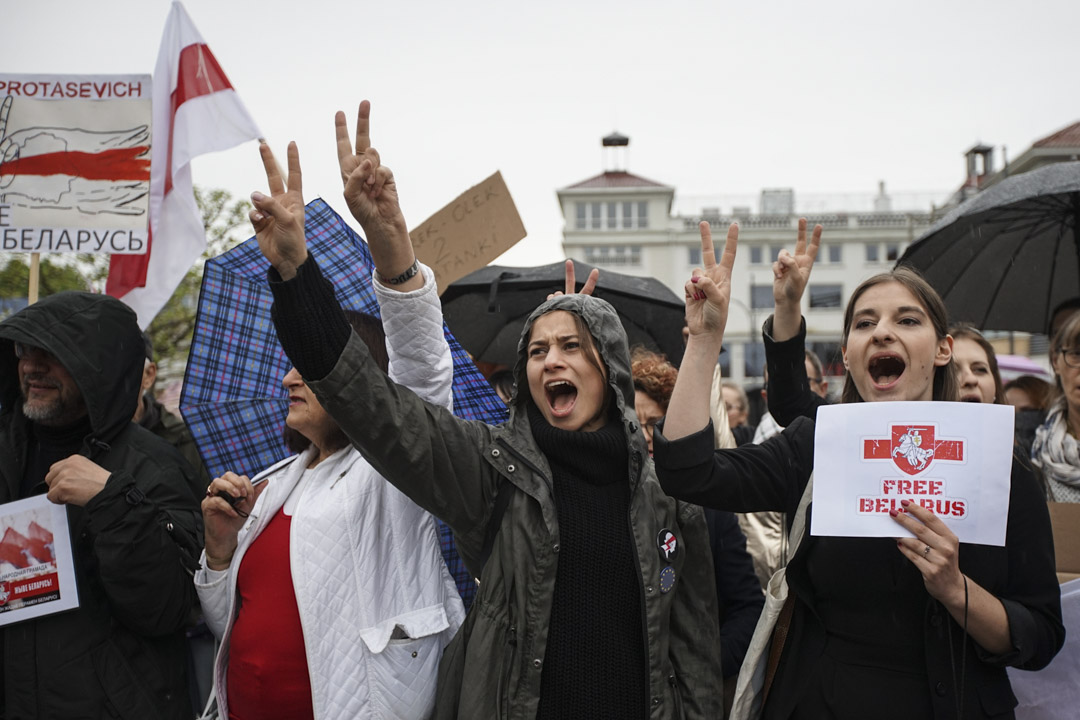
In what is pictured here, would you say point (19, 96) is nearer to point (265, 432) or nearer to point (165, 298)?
point (165, 298)

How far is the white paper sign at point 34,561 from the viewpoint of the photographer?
2.54 metres

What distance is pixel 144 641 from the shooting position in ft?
8.70

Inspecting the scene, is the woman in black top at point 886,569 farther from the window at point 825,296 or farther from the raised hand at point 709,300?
the window at point 825,296

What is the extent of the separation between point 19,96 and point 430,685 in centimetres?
348

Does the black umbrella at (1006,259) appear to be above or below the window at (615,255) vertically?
below

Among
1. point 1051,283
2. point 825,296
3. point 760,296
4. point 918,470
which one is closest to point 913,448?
point 918,470

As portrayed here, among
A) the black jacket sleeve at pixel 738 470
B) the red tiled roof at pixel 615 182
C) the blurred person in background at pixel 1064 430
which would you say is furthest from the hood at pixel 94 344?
the red tiled roof at pixel 615 182

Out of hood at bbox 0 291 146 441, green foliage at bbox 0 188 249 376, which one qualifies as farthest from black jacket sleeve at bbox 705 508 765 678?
green foliage at bbox 0 188 249 376

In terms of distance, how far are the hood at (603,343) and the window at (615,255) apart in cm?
5867

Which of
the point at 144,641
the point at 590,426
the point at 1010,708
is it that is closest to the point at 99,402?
the point at 144,641

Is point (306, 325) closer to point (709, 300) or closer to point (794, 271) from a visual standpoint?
point (709, 300)

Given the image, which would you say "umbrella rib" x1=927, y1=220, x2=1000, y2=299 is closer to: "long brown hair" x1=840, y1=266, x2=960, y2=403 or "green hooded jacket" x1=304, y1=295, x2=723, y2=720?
"long brown hair" x1=840, y1=266, x2=960, y2=403

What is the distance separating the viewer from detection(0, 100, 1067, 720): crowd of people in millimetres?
1926

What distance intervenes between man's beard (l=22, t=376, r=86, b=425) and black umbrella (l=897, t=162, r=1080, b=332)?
3740 mm
